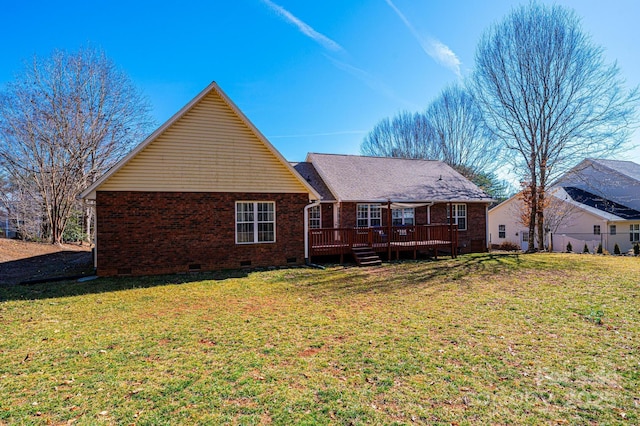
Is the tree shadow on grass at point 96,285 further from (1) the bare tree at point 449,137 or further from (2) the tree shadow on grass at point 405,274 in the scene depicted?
(1) the bare tree at point 449,137

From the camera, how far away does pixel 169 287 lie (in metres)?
9.50

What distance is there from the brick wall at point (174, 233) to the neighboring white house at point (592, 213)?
20.0 m

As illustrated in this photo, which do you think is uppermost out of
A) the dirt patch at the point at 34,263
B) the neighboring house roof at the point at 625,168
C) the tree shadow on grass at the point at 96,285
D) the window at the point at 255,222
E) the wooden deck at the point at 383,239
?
the neighboring house roof at the point at 625,168

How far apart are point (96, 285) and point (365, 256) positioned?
9.88 m

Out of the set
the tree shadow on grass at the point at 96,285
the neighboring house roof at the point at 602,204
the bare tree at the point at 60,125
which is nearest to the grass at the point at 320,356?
the tree shadow on grass at the point at 96,285

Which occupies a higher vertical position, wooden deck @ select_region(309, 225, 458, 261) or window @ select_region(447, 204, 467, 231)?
window @ select_region(447, 204, 467, 231)

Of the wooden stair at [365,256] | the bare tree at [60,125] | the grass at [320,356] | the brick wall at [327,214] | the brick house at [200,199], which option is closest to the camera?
the grass at [320,356]

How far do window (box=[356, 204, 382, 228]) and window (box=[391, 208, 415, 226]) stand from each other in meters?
1.05

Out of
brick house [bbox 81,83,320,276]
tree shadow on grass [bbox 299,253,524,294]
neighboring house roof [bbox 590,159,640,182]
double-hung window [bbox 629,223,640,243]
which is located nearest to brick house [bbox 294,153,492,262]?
tree shadow on grass [bbox 299,253,524,294]

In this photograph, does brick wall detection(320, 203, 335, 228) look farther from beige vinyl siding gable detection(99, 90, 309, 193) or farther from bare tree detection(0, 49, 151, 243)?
bare tree detection(0, 49, 151, 243)

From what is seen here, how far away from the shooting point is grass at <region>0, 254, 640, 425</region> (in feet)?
11.1

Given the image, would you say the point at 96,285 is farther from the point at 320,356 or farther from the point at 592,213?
the point at 592,213

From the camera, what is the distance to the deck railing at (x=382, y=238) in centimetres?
1425

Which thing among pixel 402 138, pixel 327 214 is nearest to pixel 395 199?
pixel 327 214
